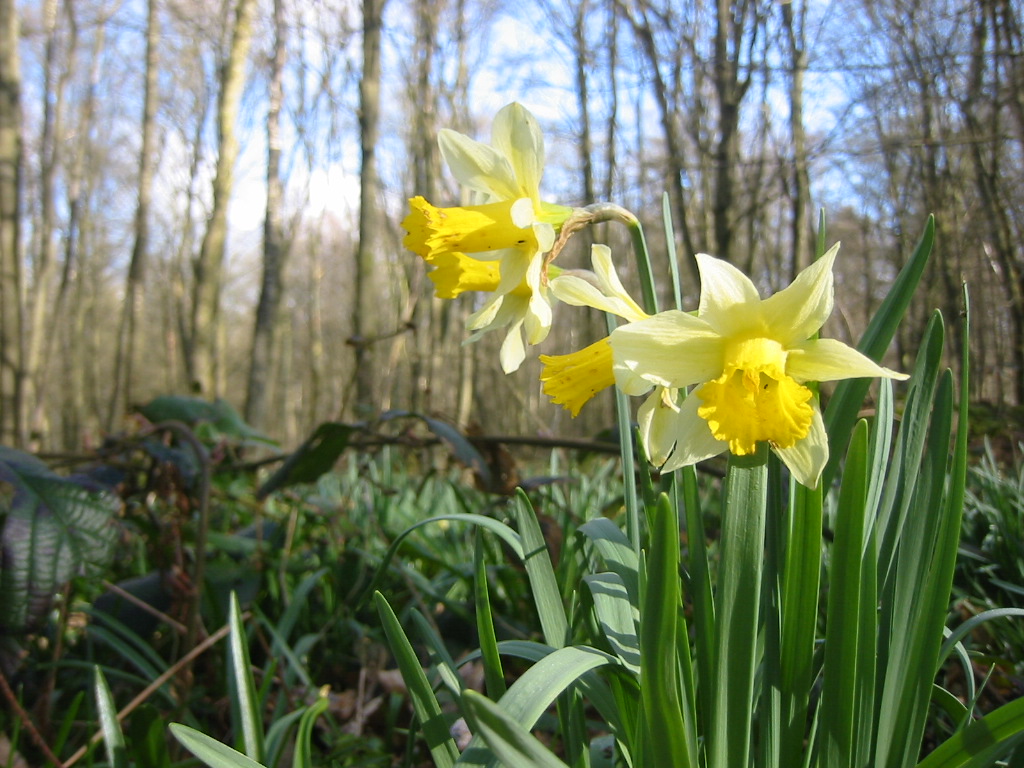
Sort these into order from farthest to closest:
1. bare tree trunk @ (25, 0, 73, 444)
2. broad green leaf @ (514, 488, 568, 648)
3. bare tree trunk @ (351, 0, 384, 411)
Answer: bare tree trunk @ (25, 0, 73, 444), bare tree trunk @ (351, 0, 384, 411), broad green leaf @ (514, 488, 568, 648)

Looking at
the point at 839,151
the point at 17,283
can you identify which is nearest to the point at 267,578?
the point at 17,283

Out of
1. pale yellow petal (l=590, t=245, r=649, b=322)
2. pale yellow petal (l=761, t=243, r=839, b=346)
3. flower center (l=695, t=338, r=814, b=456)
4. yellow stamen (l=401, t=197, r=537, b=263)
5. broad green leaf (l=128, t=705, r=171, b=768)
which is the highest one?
yellow stamen (l=401, t=197, r=537, b=263)

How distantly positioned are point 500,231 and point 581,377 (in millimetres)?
201

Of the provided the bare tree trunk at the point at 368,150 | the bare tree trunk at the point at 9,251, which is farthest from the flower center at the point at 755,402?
the bare tree trunk at the point at 368,150

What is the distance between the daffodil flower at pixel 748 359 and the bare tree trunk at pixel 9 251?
4008 mm

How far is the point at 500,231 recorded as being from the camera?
0.87m

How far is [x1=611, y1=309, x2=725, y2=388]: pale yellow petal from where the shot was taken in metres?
0.71

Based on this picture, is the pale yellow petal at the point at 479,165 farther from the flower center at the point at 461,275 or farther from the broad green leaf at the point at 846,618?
the broad green leaf at the point at 846,618

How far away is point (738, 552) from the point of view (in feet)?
2.30

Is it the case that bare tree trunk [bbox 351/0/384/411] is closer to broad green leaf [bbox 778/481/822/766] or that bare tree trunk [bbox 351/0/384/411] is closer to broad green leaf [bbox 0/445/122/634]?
broad green leaf [bbox 0/445/122/634]

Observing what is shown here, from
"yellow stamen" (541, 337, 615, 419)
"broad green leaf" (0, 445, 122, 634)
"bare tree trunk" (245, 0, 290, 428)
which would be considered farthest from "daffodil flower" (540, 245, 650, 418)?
"bare tree trunk" (245, 0, 290, 428)

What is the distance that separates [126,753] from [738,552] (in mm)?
928

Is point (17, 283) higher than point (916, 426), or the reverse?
point (17, 283)

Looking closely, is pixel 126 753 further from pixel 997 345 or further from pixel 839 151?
pixel 997 345
